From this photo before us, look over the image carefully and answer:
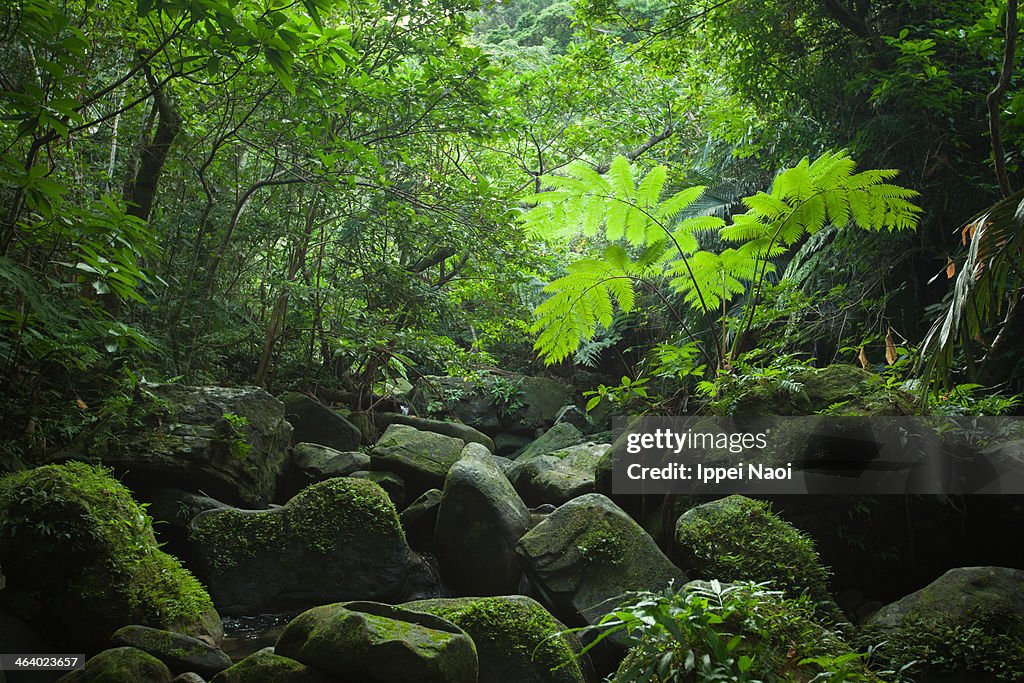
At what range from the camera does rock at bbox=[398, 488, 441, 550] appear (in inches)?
216

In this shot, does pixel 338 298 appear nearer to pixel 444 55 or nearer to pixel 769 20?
pixel 444 55

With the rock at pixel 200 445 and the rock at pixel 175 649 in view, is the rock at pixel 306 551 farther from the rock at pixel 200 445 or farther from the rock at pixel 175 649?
the rock at pixel 175 649

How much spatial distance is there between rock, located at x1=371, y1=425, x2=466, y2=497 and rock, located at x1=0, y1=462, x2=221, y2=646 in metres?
2.31

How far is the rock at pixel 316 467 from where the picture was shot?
20.2 ft

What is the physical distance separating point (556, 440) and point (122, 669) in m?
6.59

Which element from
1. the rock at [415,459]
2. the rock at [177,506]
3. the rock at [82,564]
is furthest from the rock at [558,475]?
the rock at [82,564]

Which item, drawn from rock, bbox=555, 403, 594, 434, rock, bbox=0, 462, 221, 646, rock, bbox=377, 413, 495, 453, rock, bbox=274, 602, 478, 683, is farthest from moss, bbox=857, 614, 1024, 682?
rock, bbox=555, 403, 594, 434

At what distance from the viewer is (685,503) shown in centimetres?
444

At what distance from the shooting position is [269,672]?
2871 millimetres

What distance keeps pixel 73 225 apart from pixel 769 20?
→ 5.70m

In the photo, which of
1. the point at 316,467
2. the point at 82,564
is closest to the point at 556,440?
the point at 316,467

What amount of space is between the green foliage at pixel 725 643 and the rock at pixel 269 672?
1.24m

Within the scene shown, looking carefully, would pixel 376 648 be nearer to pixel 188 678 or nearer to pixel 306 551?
pixel 188 678

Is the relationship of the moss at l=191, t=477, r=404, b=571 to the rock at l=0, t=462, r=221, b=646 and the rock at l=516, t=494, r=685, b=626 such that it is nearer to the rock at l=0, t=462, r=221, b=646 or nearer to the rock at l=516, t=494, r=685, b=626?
the rock at l=0, t=462, r=221, b=646
